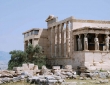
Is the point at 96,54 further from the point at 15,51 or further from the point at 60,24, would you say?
the point at 15,51

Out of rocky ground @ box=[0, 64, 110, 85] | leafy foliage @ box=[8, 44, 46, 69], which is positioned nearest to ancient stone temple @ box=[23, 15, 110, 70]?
leafy foliage @ box=[8, 44, 46, 69]

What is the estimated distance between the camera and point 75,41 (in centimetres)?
3447

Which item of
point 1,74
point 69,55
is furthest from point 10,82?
point 69,55

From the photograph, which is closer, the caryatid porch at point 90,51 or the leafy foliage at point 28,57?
the caryatid porch at point 90,51

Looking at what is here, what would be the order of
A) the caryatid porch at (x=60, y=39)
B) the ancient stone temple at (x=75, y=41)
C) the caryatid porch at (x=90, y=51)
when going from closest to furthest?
the caryatid porch at (x=90, y=51) < the ancient stone temple at (x=75, y=41) < the caryatid porch at (x=60, y=39)

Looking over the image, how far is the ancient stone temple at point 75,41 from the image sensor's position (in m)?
31.4

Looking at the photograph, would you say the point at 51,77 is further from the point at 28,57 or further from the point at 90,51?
the point at 28,57

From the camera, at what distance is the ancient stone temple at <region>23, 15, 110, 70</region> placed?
31.4 meters

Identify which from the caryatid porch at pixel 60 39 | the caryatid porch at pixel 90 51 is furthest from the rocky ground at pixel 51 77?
the caryatid porch at pixel 60 39

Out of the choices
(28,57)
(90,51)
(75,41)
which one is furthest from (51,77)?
(28,57)

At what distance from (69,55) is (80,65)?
132 inches

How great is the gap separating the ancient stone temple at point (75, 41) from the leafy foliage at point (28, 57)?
6.84ft

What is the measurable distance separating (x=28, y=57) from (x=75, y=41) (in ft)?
22.5

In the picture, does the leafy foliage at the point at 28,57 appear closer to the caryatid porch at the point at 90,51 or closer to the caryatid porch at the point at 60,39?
the caryatid porch at the point at 60,39
